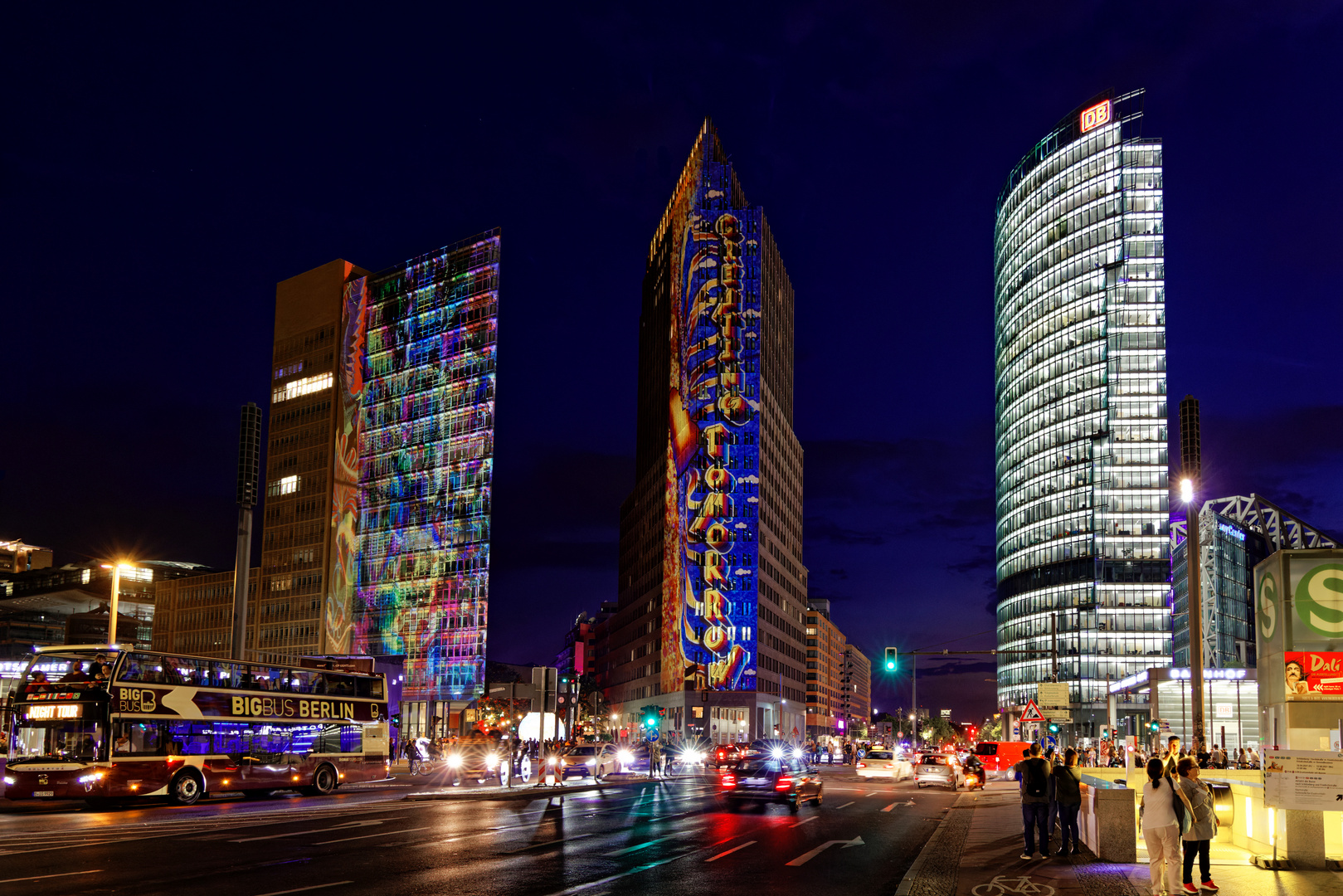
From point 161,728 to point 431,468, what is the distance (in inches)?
4713

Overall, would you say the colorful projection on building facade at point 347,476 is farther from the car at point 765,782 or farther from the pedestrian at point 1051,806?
the pedestrian at point 1051,806

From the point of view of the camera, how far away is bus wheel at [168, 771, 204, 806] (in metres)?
34.1

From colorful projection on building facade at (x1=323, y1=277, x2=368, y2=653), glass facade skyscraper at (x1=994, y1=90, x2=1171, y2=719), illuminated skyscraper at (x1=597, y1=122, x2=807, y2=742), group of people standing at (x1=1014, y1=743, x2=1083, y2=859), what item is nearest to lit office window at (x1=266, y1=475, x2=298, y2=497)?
colorful projection on building facade at (x1=323, y1=277, x2=368, y2=653)

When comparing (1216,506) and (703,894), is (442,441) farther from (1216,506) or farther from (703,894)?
(703,894)

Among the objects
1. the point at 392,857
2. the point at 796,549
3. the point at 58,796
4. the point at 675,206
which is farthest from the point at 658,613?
the point at 392,857

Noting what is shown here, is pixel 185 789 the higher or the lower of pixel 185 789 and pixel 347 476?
the lower

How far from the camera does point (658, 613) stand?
145 m

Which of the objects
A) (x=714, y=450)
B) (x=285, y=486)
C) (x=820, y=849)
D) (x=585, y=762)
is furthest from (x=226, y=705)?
(x=285, y=486)

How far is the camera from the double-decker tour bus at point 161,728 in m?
31.9

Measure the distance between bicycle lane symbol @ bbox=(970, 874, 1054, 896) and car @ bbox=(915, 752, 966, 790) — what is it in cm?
3063

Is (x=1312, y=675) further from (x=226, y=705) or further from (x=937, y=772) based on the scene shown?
(x=226, y=705)

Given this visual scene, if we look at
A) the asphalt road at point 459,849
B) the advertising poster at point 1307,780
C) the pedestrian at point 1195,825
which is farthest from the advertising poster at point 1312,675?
the pedestrian at point 1195,825

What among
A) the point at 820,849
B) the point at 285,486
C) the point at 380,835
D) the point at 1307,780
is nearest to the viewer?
the point at 1307,780

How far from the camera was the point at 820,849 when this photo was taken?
21578 millimetres
